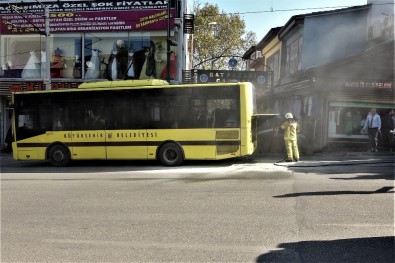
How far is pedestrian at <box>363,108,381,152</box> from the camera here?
16531 mm

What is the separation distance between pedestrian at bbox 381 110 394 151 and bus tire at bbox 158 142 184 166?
29.2 ft

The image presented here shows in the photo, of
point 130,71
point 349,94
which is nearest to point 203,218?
point 349,94

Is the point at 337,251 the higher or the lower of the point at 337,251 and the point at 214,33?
the lower

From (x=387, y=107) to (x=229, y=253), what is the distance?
1508 centimetres

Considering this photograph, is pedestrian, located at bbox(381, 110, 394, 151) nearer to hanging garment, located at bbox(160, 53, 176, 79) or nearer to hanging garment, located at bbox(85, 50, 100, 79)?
hanging garment, located at bbox(160, 53, 176, 79)

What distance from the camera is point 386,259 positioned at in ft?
15.0

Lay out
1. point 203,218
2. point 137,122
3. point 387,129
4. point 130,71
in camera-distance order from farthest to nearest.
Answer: point 130,71, point 387,129, point 137,122, point 203,218

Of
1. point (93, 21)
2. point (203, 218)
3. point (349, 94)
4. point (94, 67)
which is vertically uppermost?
point (93, 21)

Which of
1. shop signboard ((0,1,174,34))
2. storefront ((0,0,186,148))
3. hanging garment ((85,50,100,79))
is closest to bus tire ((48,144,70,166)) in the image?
storefront ((0,0,186,148))

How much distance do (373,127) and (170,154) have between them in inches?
324

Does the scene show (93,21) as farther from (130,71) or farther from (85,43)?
(130,71)

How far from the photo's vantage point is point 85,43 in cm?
2309

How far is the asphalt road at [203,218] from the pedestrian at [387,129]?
636 centimetres

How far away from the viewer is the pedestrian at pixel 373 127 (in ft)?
54.2
